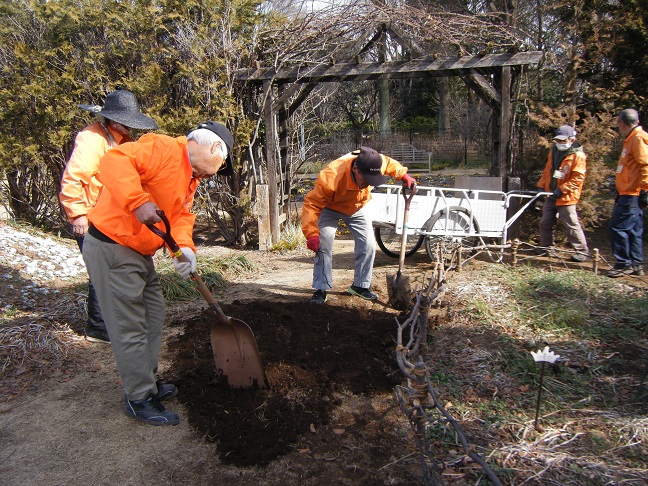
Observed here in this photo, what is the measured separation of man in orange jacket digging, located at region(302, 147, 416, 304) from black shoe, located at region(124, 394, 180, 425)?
210 centimetres

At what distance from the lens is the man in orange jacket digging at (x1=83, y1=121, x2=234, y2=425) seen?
9.25 ft

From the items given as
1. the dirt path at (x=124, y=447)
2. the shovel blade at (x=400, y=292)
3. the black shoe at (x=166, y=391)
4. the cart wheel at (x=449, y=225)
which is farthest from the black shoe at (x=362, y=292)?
the black shoe at (x=166, y=391)

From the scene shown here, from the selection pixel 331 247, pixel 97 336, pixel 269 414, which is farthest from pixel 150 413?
pixel 331 247

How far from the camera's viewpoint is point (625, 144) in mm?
5945

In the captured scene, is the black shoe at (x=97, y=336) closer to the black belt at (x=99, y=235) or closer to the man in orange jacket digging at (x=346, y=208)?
the black belt at (x=99, y=235)

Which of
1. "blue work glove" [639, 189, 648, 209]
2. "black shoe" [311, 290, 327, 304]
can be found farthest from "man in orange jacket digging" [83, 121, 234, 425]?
"blue work glove" [639, 189, 648, 209]

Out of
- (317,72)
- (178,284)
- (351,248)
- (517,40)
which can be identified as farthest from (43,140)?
(517,40)

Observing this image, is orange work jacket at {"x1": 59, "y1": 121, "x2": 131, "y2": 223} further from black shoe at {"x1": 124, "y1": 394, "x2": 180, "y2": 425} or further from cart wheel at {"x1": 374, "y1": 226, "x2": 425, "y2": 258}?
cart wheel at {"x1": 374, "y1": 226, "x2": 425, "y2": 258}

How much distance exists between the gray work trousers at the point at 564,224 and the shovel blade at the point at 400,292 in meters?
2.86

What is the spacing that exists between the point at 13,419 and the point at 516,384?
326 cm

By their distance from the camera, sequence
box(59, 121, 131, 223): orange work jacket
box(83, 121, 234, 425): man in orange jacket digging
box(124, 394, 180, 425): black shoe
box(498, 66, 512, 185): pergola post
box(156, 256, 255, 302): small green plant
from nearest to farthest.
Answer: box(83, 121, 234, 425): man in orange jacket digging → box(124, 394, 180, 425): black shoe → box(59, 121, 131, 223): orange work jacket → box(156, 256, 255, 302): small green plant → box(498, 66, 512, 185): pergola post

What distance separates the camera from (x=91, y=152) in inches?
158

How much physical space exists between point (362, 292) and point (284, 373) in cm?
202

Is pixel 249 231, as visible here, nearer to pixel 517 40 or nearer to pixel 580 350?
pixel 517 40
